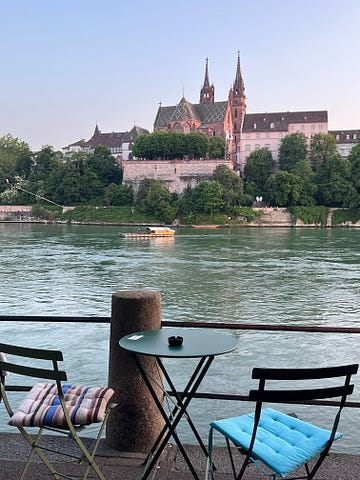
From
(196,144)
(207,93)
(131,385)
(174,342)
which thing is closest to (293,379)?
(174,342)

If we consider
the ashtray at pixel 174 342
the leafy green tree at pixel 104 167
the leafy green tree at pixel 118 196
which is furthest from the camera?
the leafy green tree at pixel 104 167

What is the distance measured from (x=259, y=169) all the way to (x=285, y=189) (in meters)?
10.1

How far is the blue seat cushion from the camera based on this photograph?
267 cm

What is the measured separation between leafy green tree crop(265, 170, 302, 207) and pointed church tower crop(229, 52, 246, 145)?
2378cm

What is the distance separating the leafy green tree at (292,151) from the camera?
284 ft

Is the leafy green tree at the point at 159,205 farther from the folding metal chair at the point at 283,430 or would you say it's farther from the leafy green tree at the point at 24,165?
the folding metal chair at the point at 283,430

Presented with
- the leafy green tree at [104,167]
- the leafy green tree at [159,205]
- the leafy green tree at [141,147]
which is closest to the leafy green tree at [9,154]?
the leafy green tree at [104,167]

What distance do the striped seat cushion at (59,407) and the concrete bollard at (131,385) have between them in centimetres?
53

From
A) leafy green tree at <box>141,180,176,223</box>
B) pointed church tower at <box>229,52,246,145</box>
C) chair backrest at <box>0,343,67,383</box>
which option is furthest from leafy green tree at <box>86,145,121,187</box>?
chair backrest at <box>0,343,67,383</box>

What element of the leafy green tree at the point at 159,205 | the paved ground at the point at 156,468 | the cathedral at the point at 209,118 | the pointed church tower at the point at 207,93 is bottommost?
the paved ground at the point at 156,468

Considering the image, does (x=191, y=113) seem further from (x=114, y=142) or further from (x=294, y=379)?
(x=294, y=379)

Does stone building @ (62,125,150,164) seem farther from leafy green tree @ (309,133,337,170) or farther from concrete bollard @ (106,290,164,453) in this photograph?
concrete bollard @ (106,290,164,453)

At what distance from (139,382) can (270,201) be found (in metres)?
77.2

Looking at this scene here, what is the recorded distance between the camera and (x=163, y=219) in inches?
2958
